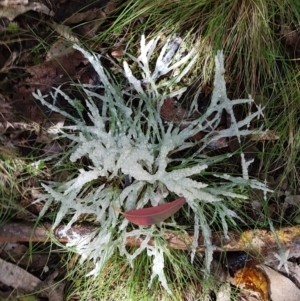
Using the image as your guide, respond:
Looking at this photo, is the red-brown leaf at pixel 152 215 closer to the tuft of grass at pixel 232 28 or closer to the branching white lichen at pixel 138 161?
the branching white lichen at pixel 138 161

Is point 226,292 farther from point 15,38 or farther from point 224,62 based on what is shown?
point 15,38

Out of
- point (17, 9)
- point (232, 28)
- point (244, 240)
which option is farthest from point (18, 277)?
point (232, 28)

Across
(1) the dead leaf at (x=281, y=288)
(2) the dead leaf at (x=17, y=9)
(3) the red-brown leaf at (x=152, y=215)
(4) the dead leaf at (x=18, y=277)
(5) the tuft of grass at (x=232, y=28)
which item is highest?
(2) the dead leaf at (x=17, y=9)

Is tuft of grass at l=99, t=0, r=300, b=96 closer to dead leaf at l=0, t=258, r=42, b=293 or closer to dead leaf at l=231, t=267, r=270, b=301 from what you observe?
dead leaf at l=231, t=267, r=270, b=301

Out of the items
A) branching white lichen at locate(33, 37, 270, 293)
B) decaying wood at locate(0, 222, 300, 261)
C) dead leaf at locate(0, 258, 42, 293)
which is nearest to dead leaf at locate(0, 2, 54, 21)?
branching white lichen at locate(33, 37, 270, 293)

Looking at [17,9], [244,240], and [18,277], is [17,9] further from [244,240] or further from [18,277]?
[244,240]

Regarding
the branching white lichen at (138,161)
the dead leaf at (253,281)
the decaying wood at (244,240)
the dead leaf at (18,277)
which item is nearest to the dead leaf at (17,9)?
the branching white lichen at (138,161)

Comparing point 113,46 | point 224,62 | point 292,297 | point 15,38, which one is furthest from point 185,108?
point 292,297

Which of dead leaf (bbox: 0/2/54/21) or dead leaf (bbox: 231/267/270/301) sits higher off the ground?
dead leaf (bbox: 0/2/54/21)

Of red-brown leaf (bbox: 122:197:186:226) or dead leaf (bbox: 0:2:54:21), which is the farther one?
dead leaf (bbox: 0:2:54:21)

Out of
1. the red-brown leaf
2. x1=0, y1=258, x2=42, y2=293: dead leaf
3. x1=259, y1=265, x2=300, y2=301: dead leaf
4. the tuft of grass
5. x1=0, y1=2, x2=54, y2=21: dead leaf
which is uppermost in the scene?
x1=0, y1=2, x2=54, y2=21: dead leaf
